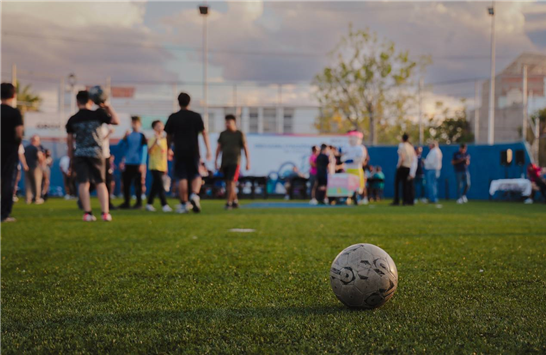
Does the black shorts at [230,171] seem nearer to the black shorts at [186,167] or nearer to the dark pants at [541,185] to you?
the black shorts at [186,167]

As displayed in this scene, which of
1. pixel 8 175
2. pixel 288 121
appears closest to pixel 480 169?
pixel 288 121

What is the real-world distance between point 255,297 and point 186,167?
729cm

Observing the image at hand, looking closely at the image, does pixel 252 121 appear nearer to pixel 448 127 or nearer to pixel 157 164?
pixel 157 164

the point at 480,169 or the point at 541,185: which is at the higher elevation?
the point at 480,169

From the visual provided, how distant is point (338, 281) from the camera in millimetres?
3010

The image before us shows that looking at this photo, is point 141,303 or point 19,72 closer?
point 141,303

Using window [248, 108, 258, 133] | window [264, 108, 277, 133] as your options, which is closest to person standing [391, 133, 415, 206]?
window [248, 108, 258, 133]

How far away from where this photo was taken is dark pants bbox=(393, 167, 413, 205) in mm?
15141

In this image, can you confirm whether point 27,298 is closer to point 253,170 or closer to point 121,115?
point 253,170

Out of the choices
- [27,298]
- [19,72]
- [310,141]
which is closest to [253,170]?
[310,141]

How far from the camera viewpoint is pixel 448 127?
49.4m

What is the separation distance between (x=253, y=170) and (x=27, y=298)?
2002cm

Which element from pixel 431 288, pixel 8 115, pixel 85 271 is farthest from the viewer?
pixel 8 115

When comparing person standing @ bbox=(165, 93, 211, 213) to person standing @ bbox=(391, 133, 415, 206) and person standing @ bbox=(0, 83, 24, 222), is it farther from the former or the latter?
person standing @ bbox=(391, 133, 415, 206)
